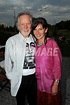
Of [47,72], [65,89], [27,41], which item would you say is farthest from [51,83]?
[65,89]

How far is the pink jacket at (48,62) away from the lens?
108 inches

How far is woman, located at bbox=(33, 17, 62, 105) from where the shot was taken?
108 inches

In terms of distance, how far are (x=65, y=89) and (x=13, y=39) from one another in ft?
12.1

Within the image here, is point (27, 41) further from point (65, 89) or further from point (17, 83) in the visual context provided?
point (65, 89)

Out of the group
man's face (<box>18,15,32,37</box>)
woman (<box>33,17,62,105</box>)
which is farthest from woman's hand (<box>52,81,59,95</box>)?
man's face (<box>18,15,32,37</box>)

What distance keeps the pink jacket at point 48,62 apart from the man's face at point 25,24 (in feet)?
0.85

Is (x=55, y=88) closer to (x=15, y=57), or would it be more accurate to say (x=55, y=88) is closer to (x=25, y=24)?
(x=15, y=57)

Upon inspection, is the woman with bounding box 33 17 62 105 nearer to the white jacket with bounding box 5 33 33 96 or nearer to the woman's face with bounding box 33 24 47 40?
the woman's face with bounding box 33 24 47 40

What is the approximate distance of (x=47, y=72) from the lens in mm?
2818

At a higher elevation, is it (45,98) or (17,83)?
(17,83)

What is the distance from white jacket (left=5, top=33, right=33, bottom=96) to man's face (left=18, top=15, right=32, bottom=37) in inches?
3.7

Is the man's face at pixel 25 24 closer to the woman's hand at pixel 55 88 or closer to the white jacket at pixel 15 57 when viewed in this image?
the white jacket at pixel 15 57

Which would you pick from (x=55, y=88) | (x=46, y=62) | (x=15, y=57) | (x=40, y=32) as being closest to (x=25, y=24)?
(x=40, y=32)

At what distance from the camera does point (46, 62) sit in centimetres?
276
